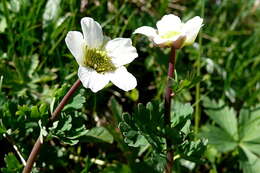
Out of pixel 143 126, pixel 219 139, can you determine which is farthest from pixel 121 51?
pixel 219 139

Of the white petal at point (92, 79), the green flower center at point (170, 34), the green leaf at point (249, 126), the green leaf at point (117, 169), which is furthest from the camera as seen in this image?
the green leaf at point (249, 126)

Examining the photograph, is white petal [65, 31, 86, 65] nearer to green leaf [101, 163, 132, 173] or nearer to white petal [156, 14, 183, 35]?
white petal [156, 14, 183, 35]

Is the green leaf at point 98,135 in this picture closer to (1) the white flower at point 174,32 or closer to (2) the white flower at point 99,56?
(2) the white flower at point 99,56

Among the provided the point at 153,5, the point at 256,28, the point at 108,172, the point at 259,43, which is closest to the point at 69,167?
the point at 108,172

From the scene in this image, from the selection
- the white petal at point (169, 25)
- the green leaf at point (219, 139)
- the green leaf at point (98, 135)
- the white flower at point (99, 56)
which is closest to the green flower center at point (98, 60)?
the white flower at point (99, 56)

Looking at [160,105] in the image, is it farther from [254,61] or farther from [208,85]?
[254,61]

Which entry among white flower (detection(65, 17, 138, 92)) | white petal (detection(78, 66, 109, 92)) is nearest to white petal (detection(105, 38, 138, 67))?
white flower (detection(65, 17, 138, 92))

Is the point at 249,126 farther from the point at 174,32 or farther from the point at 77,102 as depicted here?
the point at 77,102
